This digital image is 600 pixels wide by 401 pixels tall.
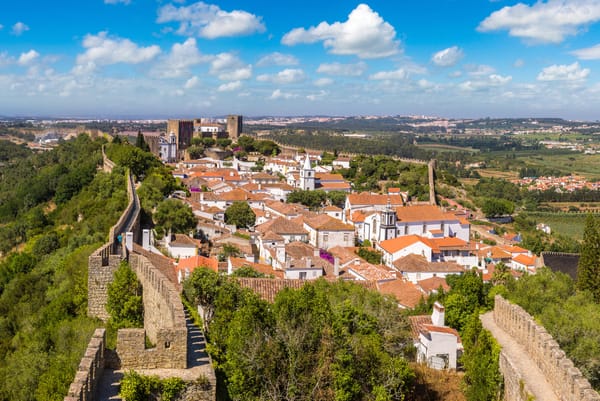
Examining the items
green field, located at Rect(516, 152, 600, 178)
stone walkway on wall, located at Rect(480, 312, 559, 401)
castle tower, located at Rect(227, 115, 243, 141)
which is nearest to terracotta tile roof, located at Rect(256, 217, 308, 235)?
stone walkway on wall, located at Rect(480, 312, 559, 401)

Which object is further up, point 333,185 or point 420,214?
point 333,185

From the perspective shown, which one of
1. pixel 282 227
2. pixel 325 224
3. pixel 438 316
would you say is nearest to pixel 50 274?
pixel 438 316

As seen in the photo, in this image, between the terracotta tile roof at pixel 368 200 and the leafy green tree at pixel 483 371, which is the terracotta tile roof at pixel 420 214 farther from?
the leafy green tree at pixel 483 371

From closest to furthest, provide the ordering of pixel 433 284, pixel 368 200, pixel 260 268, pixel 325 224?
pixel 260 268, pixel 433 284, pixel 325 224, pixel 368 200

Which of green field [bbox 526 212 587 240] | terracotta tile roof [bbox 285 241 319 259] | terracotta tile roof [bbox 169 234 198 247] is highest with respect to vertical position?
terracotta tile roof [bbox 169 234 198 247]

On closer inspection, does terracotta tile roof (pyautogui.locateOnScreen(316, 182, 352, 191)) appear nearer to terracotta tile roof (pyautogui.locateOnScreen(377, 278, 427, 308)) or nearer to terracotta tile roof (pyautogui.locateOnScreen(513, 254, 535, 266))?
terracotta tile roof (pyautogui.locateOnScreen(513, 254, 535, 266))

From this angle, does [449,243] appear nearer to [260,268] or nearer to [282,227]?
[282,227]
